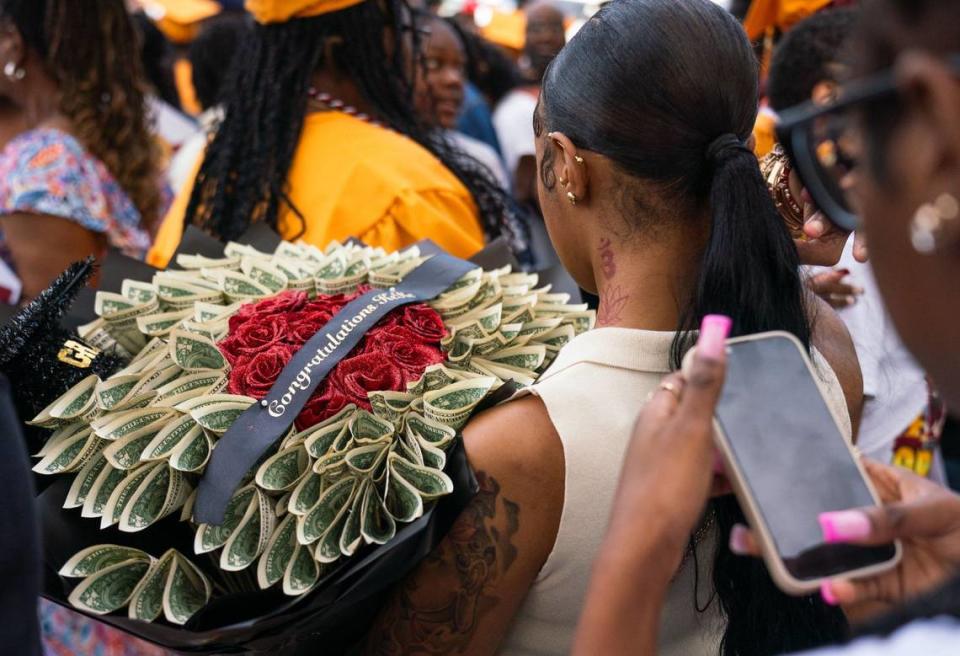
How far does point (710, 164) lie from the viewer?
1.74 meters

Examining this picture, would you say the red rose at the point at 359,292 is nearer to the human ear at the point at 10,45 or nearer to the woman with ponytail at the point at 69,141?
the woman with ponytail at the point at 69,141

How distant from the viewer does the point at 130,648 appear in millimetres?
2467

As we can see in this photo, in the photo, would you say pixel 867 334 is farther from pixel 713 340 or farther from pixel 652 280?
pixel 713 340

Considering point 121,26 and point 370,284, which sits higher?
point 121,26

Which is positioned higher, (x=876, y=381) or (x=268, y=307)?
(x=268, y=307)

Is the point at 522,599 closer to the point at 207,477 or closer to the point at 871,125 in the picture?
the point at 207,477

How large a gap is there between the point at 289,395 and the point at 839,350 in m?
0.98

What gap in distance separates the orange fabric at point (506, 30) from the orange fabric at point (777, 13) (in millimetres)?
4847

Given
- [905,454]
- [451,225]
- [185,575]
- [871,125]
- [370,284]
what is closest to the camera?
[871,125]

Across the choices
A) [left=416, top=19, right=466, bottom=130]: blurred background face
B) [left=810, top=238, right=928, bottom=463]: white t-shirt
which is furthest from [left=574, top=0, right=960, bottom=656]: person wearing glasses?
[left=416, top=19, right=466, bottom=130]: blurred background face

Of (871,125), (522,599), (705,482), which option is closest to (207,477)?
(522,599)

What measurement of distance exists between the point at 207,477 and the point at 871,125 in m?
1.13

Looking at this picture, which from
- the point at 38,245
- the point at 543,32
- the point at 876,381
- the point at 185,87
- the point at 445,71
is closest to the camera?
the point at 876,381

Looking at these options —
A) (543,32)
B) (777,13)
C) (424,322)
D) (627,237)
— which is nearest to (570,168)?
(627,237)
